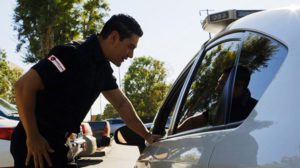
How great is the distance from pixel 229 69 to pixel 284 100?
67 cm

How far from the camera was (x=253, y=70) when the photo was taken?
154cm

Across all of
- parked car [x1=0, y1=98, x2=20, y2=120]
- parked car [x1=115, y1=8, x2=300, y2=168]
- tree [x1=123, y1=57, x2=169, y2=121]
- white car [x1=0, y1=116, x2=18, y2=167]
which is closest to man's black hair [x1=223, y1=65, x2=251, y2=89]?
parked car [x1=115, y1=8, x2=300, y2=168]

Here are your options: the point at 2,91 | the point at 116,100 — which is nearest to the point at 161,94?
the point at 2,91

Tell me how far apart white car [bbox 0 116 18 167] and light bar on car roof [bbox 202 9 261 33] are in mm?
3740

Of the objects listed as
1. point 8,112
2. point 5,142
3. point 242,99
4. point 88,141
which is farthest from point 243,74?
point 88,141

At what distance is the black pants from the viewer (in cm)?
248

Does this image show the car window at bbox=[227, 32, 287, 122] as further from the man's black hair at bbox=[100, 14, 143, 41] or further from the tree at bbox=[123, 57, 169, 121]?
the tree at bbox=[123, 57, 169, 121]

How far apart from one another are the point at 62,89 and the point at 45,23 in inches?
856

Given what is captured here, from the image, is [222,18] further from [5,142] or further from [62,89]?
[5,142]

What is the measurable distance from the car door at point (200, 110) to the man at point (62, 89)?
1.29ft

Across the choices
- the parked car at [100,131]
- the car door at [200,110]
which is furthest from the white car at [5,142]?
the parked car at [100,131]

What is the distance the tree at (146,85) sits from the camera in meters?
70.5

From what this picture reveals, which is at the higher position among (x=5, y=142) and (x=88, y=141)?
(x=5, y=142)

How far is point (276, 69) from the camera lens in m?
1.29
